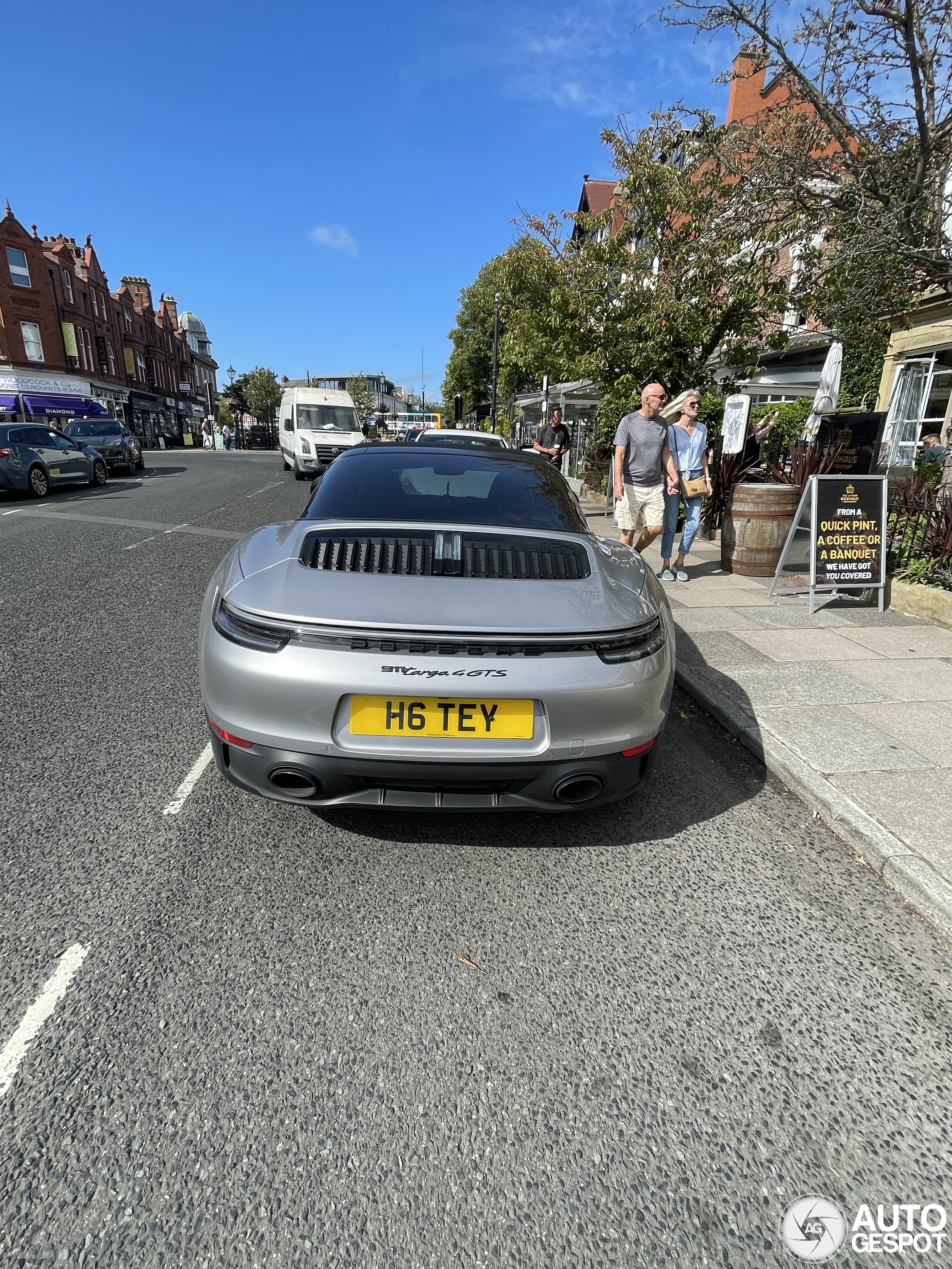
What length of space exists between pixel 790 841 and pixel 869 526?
4201mm

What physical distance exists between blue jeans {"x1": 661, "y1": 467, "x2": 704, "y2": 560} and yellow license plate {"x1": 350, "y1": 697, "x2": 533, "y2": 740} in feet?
16.1

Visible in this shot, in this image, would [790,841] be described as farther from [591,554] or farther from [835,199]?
[835,199]

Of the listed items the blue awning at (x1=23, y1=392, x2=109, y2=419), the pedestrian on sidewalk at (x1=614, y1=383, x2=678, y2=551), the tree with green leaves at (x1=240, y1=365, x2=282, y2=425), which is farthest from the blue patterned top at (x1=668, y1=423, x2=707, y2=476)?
the tree with green leaves at (x1=240, y1=365, x2=282, y2=425)

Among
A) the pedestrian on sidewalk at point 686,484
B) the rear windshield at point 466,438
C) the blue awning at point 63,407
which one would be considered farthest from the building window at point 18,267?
the pedestrian on sidewalk at point 686,484

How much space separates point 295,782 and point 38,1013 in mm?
878

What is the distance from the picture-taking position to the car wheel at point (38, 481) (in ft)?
44.1

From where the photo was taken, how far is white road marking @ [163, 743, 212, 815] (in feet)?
9.07

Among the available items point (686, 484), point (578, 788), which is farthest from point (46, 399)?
point (578, 788)

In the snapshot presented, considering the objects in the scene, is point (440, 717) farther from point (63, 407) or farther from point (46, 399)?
point (63, 407)

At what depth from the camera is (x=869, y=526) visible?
19.3ft

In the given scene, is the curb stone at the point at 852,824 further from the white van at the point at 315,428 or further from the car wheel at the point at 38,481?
the white van at the point at 315,428

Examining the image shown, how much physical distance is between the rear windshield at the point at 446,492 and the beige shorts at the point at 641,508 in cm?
276

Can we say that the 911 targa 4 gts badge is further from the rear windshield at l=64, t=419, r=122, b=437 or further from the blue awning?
the blue awning

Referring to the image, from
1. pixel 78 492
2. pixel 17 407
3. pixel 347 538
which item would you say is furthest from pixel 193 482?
pixel 17 407
